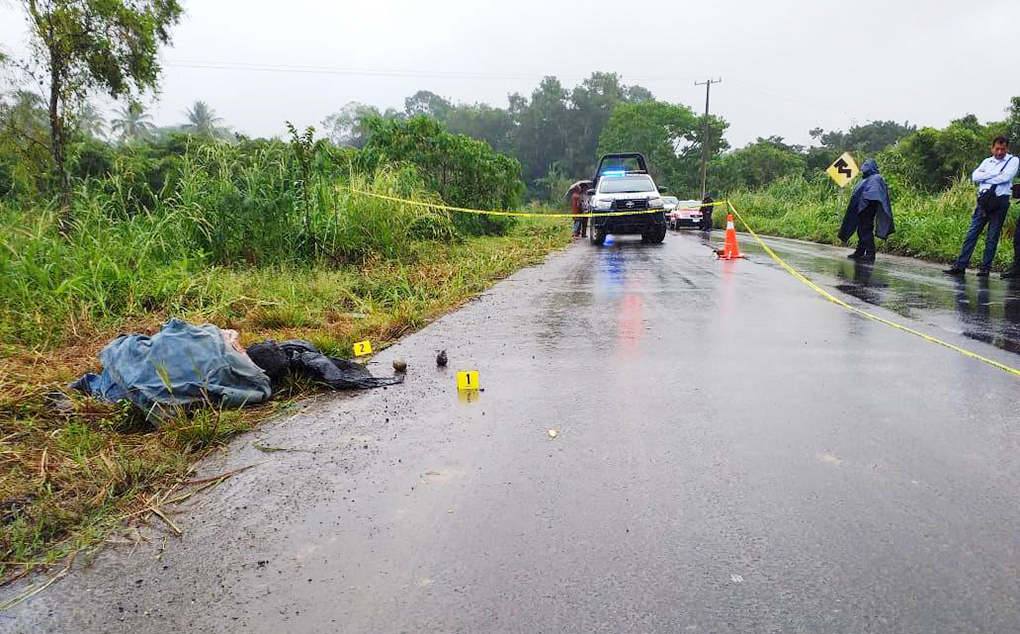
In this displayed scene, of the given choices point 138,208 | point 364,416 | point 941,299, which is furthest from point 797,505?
point 138,208

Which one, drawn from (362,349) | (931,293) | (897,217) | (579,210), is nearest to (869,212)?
(897,217)

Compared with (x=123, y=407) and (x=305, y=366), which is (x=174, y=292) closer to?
(x=305, y=366)

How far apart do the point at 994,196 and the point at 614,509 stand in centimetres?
999

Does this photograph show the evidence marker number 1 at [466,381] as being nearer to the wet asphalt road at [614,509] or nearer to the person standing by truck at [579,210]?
the wet asphalt road at [614,509]

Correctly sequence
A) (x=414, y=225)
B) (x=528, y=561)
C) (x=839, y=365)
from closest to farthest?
(x=528, y=561)
(x=839, y=365)
(x=414, y=225)

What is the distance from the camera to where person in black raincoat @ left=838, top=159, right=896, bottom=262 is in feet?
40.9

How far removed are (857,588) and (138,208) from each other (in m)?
9.30

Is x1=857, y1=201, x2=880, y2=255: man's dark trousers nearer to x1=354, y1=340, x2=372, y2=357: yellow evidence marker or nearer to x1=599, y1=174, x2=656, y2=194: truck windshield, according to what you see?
x1=599, y1=174, x2=656, y2=194: truck windshield

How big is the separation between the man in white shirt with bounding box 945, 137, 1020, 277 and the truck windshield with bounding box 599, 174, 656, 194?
8.46 metres

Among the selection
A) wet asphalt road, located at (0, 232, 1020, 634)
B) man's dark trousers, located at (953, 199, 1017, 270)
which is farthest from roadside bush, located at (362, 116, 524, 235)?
wet asphalt road, located at (0, 232, 1020, 634)

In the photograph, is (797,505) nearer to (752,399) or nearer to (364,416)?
(752,399)

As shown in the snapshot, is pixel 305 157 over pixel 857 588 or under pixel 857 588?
over

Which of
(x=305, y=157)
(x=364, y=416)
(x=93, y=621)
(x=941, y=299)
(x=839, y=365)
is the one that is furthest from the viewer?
(x=305, y=157)

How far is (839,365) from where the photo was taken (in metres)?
5.18
